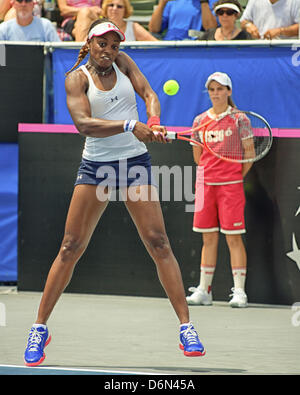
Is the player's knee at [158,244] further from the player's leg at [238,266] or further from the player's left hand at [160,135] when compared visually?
the player's leg at [238,266]

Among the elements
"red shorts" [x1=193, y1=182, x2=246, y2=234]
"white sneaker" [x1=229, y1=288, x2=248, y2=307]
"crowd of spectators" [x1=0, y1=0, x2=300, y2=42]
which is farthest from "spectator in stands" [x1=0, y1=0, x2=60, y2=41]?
"white sneaker" [x1=229, y1=288, x2=248, y2=307]

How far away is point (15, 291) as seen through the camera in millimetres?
7945

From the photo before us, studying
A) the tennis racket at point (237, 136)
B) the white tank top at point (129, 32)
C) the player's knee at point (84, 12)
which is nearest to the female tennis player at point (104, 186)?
the tennis racket at point (237, 136)

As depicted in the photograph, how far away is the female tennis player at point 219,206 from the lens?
23.7 ft

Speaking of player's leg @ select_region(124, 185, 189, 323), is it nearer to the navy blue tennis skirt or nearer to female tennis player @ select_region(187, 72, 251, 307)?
the navy blue tennis skirt

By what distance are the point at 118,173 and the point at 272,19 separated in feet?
14.3

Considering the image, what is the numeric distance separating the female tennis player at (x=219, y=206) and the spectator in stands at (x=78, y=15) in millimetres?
2302

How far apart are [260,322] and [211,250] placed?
0.98 meters

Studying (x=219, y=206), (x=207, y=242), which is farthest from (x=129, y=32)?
(x=207, y=242)

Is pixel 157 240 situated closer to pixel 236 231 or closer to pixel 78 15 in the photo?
pixel 236 231

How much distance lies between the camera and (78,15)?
9406 millimetres

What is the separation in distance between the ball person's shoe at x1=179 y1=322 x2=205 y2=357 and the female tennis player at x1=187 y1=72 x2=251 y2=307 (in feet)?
7.95

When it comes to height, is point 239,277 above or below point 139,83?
below
